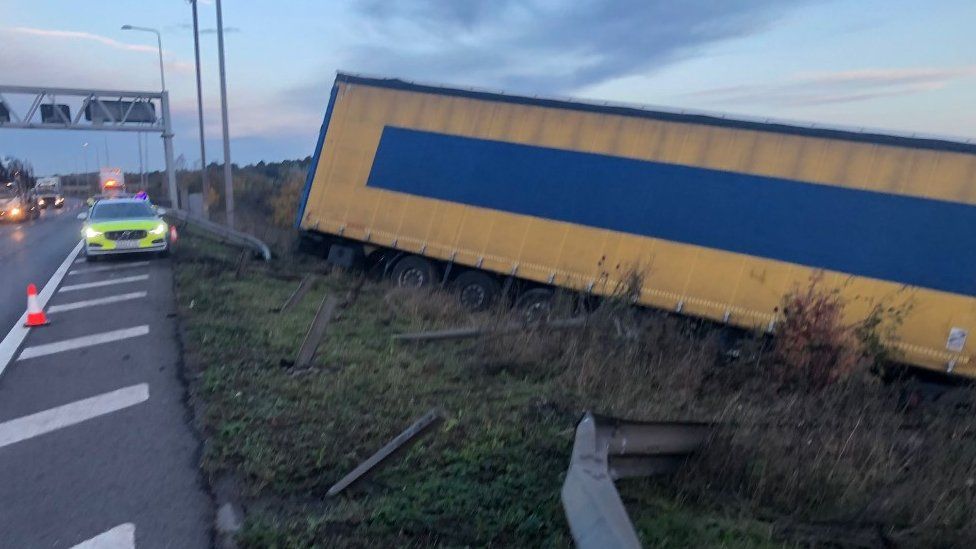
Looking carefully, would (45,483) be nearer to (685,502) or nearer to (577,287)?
(685,502)

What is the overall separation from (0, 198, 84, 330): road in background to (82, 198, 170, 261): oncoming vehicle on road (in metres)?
1.07

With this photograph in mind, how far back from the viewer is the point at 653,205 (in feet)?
42.9

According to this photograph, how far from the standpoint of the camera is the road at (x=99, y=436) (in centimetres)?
503

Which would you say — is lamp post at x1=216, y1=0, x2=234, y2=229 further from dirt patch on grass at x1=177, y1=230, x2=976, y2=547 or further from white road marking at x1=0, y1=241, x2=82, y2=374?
dirt patch on grass at x1=177, y1=230, x2=976, y2=547

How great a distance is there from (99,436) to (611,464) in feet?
14.1

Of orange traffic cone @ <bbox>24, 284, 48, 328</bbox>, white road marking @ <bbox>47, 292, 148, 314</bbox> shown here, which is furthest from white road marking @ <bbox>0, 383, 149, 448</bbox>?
white road marking @ <bbox>47, 292, 148, 314</bbox>

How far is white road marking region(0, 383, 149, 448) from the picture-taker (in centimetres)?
689

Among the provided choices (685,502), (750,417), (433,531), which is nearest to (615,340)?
(750,417)

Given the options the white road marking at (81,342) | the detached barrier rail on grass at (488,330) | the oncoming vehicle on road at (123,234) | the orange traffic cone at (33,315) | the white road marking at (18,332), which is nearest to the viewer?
the detached barrier rail on grass at (488,330)

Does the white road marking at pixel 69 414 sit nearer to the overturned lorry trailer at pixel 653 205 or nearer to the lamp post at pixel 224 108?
the overturned lorry trailer at pixel 653 205

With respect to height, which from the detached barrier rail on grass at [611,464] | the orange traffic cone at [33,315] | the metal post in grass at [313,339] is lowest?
the orange traffic cone at [33,315]

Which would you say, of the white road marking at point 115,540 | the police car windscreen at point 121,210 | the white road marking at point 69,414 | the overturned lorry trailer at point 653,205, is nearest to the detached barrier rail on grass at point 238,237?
the police car windscreen at point 121,210

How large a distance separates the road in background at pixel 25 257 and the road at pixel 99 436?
0.28 metres

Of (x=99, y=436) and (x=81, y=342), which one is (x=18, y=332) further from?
(x=99, y=436)
